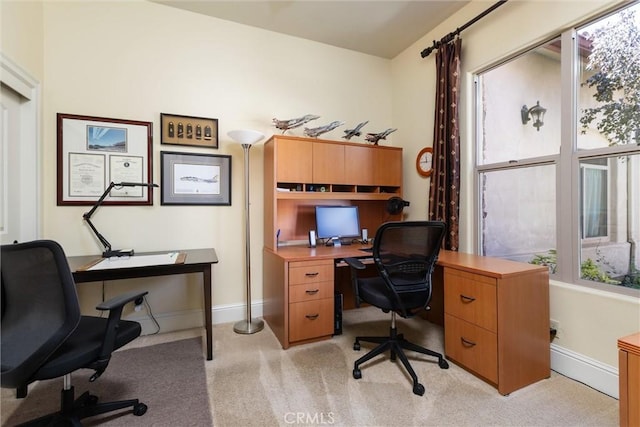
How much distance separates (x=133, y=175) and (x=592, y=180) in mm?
3406

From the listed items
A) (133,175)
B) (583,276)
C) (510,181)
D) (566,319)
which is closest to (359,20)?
(510,181)

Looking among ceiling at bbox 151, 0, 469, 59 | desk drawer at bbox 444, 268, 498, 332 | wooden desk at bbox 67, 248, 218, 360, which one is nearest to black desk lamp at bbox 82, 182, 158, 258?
wooden desk at bbox 67, 248, 218, 360

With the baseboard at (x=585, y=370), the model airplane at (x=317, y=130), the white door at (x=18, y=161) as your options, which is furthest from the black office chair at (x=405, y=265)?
the white door at (x=18, y=161)

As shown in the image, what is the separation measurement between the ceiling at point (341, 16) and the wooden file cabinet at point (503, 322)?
232 cm

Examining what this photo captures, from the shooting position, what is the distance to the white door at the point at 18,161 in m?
1.87

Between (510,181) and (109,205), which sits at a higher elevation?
(510,181)

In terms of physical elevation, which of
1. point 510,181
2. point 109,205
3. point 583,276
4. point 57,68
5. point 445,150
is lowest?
point 583,276

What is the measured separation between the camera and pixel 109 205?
7.78 feet

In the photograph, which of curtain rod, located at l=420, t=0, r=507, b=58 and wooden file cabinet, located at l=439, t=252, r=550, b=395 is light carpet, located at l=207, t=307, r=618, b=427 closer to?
wooden file cabinet, located at l=439, t=252, r=550, b=395

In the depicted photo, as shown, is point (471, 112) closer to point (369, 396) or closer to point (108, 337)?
point (369, 396)

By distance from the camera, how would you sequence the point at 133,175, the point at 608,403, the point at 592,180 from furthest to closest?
the point at 133,175
the point at 592,180
the point at 608,403

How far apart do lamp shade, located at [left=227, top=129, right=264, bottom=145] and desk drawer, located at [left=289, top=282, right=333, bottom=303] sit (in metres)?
1.28

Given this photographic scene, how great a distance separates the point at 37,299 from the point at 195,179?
63.4 inches

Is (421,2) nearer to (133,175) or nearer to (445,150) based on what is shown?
(445,150)
